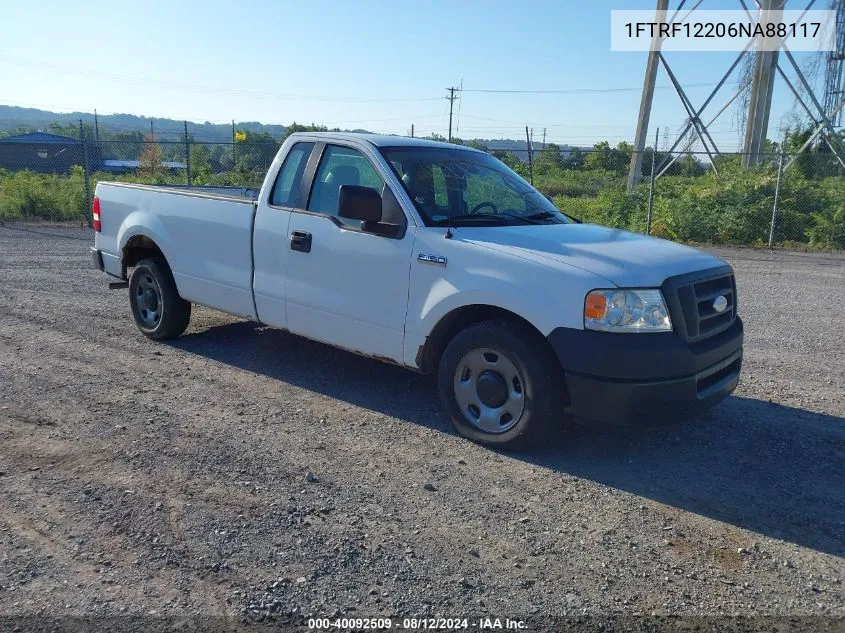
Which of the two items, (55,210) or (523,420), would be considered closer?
(523,420)

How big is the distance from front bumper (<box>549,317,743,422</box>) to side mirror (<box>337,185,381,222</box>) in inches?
58.5

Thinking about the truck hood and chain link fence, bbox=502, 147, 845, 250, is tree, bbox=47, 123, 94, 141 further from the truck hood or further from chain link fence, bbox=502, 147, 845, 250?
the truck hood

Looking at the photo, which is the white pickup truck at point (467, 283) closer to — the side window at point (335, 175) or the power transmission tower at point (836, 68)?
the side window at point (335, 175)

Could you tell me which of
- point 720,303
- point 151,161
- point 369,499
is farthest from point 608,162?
point 369,499

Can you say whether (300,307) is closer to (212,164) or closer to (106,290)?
(106,290)

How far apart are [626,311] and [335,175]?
8.15 ft

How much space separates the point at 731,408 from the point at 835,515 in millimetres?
1743

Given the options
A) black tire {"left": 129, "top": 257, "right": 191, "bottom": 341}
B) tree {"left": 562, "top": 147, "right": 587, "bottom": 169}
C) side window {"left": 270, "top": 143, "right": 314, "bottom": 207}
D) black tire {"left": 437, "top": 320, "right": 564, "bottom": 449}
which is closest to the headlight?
black tire {"left": 437, "top": 320, "right": 564, "bottom": 449}

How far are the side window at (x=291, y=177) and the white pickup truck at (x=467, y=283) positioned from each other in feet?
0.05

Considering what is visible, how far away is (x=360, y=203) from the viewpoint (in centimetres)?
504

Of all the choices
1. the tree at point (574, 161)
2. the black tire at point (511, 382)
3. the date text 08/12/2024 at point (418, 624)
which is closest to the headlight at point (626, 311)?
the black tire at point (511, 382)

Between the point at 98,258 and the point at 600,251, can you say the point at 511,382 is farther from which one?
the point at 98,258

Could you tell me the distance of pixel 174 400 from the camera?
18.5 ft

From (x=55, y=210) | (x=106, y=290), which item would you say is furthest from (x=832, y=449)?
(x=55, y=210)
